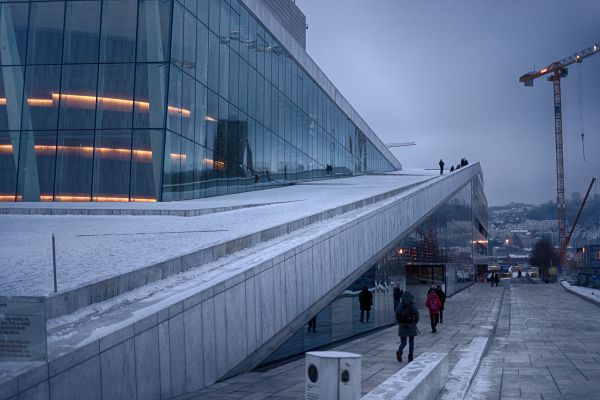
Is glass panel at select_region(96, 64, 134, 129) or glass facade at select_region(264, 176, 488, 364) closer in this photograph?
glass facade at select_region(264, 176, 488, 364)

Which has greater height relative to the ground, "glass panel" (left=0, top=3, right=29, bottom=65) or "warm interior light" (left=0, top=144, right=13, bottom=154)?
"glass panel" (left=0, top=3, right=29, bottom=65)

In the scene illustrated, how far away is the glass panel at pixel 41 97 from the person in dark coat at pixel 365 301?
1265 centimetres

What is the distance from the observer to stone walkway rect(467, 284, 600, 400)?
867 centimetres

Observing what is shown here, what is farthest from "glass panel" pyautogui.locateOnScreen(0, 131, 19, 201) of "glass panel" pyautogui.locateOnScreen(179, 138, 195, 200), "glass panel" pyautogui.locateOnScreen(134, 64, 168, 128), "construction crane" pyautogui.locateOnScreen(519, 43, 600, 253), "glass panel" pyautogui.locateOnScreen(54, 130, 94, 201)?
"construction crane" pyautogui.locateOnScreen(519, 43, 600, 253)

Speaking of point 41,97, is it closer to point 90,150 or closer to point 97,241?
point 90,150

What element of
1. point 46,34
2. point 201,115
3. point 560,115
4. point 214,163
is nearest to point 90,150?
point 201,115

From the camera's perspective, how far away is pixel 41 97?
23.4 metres

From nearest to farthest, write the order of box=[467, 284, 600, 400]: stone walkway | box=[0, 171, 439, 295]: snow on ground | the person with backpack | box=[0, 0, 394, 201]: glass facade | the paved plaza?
box=[0, 171, 439, 295]: snow on ground → the paved plaza → box=[467, 284, 600, 400]: stone walkway → the person with backpack → box=[0, 0, 394, 201]: glass facade

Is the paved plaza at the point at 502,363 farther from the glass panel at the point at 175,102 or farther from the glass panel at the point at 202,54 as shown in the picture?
the glass panel at the point at 202,54

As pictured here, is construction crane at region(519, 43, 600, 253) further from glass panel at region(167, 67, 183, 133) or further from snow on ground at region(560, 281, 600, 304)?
glass panel at region(167, 67, 183, 133)

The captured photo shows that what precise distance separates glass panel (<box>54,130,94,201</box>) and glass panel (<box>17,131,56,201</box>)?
0.27 m

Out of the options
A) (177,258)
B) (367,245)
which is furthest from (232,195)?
(177,258)

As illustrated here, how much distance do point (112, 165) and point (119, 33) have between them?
15.0 ft

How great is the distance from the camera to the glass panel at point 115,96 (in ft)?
74.9
